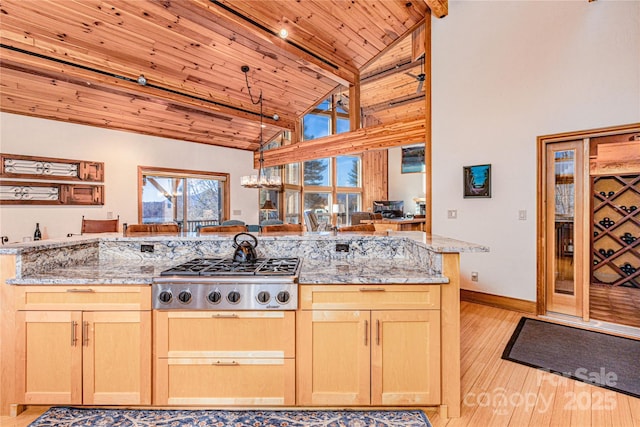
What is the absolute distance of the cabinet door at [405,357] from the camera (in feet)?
5.36

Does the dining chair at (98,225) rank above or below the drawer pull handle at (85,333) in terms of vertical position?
above

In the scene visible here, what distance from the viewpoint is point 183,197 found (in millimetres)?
6176

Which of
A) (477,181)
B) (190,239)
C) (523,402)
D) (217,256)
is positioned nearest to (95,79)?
(190,239)

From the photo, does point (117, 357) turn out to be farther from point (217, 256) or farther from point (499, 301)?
point (499, 301)

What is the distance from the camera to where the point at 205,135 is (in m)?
6.04

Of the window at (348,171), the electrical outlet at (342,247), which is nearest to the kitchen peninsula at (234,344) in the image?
the electrical outlet at (342,247)

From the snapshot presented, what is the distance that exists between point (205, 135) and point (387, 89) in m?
5.27

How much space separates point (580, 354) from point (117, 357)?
3311 millimetres

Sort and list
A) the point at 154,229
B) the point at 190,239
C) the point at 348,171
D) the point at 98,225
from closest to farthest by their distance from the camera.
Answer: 1. the point at 190,239
2. the point at 154,229
3. the point at 98,225
4. the point at 348,171

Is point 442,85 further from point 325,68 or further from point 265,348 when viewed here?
point 265,348

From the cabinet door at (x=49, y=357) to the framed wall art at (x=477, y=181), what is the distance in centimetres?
378

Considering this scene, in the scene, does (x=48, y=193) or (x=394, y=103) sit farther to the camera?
(x=394, y=103)

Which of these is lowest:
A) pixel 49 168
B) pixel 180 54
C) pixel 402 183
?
pixel 49 168

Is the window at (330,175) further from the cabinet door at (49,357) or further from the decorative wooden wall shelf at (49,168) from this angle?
the cabinet door at (49,357)
